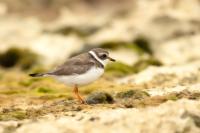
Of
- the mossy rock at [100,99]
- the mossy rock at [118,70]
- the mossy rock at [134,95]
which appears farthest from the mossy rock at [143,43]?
the mossy rock at [100,99]

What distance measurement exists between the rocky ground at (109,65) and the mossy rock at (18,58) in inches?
2.7

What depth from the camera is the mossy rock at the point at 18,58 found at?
2016 inches

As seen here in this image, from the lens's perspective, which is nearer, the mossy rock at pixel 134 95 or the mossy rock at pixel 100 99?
the mossy rock at pixel 100 99

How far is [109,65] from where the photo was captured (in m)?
42.4

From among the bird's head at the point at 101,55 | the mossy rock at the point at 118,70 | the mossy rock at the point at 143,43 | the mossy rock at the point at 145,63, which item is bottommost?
the bird's head at the point at 101,55

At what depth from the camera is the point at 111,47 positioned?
52.2 meters

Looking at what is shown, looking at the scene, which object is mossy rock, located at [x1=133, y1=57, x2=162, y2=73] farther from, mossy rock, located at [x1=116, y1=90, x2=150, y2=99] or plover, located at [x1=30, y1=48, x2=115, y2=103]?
plover, located at [x1=30, y1=48, x2=115, y2=103]

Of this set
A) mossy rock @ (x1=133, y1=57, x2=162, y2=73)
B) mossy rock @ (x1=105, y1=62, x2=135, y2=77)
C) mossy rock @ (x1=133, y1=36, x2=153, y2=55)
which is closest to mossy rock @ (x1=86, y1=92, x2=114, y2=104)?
mossy rock @ (x1=105, y1=62, x2=135, y2=77)

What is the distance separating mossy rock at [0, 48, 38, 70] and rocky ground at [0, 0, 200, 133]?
0.07 m

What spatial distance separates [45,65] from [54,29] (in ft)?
34.9

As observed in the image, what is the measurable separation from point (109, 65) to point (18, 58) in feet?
38.9

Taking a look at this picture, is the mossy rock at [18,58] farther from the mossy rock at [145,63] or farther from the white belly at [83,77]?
the white belly at [83,77]

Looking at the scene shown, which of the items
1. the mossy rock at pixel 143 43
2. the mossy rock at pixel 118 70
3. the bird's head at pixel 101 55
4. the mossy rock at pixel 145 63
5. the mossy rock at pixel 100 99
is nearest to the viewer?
the mossy rock at pixel 100 99

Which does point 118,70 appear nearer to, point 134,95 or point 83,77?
point 134,95
